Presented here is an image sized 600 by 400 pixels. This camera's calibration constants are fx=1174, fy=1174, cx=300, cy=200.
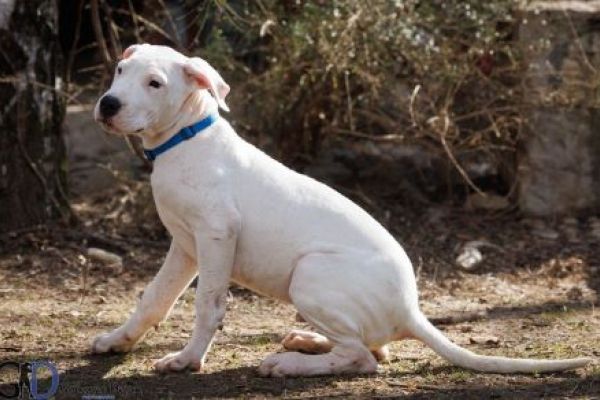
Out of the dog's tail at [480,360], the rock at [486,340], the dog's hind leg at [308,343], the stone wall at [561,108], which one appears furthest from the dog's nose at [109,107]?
the stone wall at [561,108]

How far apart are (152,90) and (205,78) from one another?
236 millimetres

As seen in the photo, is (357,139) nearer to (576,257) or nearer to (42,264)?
(576,257)

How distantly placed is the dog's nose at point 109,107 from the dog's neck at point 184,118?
248 mm

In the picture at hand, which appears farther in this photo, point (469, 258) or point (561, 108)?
point (561, 108)

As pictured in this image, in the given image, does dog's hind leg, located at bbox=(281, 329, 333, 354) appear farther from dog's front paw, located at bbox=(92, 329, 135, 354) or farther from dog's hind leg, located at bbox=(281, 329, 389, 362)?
dog's front paw, located at bbox=(92, 329, 135, 354)

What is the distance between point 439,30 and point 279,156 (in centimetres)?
152

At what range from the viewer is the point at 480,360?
5.05 m

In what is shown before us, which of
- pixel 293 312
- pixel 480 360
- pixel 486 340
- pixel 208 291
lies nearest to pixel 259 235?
pixel 208 291

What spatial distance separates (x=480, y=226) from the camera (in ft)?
28.9

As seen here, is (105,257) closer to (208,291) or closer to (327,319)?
(208,291)

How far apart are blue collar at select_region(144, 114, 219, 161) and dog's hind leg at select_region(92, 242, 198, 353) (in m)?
0.47

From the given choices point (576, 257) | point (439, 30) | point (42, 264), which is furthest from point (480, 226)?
point (42, 264)

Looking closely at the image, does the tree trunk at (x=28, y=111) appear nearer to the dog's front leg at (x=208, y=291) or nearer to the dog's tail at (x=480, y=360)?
the dog's front leg at (x=208, y=291)

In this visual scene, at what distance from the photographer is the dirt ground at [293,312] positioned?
4977mm
